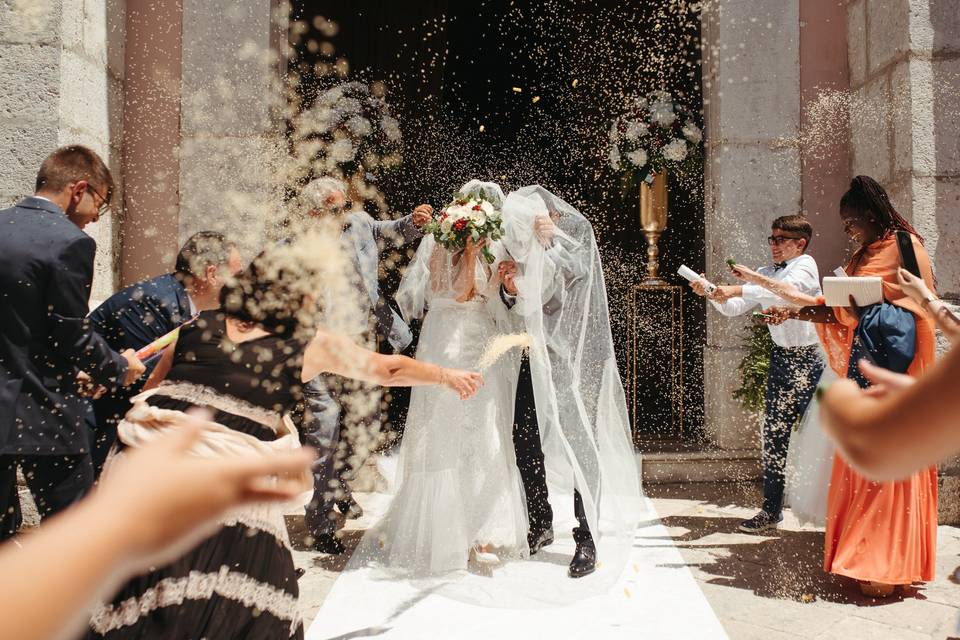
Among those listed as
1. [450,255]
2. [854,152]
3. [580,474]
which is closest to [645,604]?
[580,474]

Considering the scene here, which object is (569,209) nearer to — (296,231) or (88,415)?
(296,231)

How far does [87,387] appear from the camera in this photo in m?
3.38

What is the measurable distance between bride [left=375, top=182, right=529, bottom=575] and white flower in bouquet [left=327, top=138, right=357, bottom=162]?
5.62 feet

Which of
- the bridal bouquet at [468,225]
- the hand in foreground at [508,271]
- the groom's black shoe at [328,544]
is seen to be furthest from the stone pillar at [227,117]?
the groom's black shoe at [328,544]

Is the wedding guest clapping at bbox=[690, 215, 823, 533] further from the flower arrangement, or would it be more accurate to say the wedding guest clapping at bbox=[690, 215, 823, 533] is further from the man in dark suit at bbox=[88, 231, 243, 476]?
the man in dark suit at bbox=[88, 231, 243, 476]

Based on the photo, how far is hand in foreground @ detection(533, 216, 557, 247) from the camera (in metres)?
4.38

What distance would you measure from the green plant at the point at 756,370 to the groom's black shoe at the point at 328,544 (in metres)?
3.38

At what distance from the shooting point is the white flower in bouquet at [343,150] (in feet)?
19.5

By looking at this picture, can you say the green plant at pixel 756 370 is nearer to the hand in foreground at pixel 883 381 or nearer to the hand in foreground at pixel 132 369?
the hand in foreground at pixel 132 369

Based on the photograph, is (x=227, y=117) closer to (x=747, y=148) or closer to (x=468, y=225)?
(x=468, y=225)

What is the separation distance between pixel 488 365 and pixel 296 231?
74.6 inches

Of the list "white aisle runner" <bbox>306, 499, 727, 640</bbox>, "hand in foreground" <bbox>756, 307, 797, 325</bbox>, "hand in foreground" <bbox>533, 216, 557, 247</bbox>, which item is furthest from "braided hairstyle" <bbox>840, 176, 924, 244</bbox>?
"white aisle runner" <bbox>306, 499, 727, 640</bbox>

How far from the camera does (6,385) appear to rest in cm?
310

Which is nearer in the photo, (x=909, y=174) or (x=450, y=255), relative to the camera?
(x=450, y=255)
